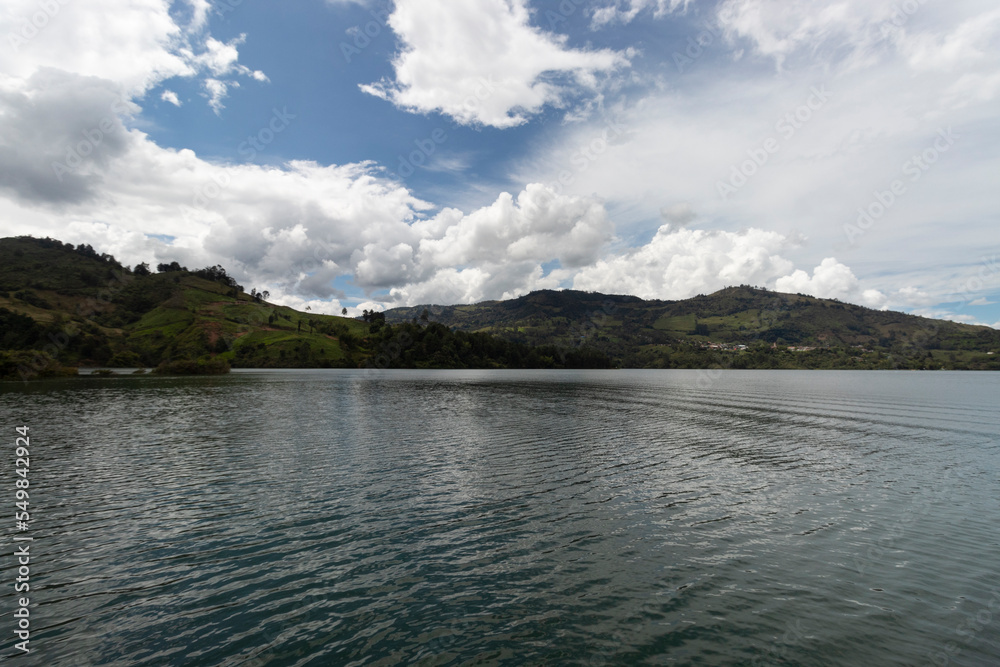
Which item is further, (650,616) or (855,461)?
(855,461)

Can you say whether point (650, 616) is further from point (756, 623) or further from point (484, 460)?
point (484, 460)

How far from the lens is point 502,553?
58.3ft

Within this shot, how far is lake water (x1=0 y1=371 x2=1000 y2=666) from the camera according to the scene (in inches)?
473

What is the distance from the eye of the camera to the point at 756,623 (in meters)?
13.2

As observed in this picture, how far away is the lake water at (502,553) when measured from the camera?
12008 millimetres

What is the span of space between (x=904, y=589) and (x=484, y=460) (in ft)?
82.1

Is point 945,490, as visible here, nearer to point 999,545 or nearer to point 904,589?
point 999,545

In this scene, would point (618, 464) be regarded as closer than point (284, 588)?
No

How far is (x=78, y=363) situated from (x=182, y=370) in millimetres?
77571

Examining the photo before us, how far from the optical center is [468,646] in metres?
11.8

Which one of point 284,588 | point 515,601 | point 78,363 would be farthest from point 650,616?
point 78,363

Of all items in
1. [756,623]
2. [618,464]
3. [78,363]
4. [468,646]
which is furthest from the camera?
[78,363]

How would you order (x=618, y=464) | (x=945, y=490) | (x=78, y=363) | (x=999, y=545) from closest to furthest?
(x=999, y=545), (x=945, y=490), (x=618, y=464), (x=78, y=363)

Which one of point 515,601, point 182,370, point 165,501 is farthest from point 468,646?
point 182,370
